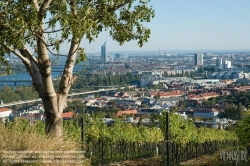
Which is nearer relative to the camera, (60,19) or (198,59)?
(60,19)

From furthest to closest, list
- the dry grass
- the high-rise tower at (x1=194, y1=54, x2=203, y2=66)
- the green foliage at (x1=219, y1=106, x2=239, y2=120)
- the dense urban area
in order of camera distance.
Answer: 1. the high-rise tower at (x1=194, y1=54, x2=203, y2=66)
2. the green foliage at (x1=219, y1=106, x2=239, y2=120)
3. the dense urban area
4. the dry grass

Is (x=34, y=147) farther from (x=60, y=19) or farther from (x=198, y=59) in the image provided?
(x=198, y=59)

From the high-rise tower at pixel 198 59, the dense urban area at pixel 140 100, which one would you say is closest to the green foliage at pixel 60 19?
the dense urban area at pixel 140 100

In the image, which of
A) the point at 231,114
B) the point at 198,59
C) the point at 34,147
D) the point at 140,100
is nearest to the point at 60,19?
the point at 34,147

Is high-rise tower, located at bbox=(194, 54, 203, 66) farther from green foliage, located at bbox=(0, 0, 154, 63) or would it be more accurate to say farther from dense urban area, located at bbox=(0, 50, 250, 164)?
green foliage, located at bbox=(0, 0, 154, 63)

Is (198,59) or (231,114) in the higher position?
(198,59)

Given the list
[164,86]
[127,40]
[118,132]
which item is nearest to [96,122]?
[118,132]

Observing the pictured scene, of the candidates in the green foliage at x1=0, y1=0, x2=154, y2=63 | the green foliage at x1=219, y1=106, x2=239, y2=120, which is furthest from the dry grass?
the green foliage at x1=219, y1=106, x2=239, y2=120

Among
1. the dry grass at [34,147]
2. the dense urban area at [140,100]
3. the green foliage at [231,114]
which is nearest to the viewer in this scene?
the dry grass at [34,147]

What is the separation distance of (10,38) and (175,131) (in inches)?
200

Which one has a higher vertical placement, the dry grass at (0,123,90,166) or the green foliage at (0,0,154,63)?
the green foliage at (0,0,154,63)

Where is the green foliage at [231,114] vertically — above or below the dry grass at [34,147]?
below

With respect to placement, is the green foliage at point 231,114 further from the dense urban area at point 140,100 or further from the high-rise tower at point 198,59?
the high-rise tower at point 198,59

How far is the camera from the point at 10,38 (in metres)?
4.61
